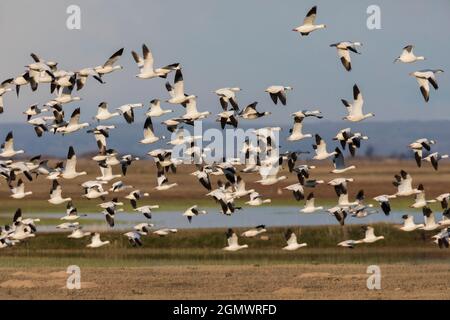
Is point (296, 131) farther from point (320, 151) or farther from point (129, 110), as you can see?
point (129, 110)

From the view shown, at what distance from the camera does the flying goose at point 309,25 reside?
36.6m

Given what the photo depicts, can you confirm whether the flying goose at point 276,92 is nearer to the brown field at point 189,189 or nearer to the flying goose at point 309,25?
the flying goose at point 309,25

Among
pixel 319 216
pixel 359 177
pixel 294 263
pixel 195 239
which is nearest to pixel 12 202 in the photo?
pixel 319 216

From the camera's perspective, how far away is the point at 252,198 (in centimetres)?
4081

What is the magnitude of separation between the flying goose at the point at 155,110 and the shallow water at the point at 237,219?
11.0 meters

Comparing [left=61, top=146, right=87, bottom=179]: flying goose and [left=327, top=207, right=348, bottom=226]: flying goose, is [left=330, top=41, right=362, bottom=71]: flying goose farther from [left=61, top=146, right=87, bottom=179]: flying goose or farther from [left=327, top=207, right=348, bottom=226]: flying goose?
[left=61, top=146, right=87, bottom=179]: flying goose

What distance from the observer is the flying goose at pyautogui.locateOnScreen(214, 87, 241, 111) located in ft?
125

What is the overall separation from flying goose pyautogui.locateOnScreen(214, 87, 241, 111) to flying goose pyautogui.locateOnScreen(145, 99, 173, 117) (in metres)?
2.13

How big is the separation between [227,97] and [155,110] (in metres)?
2.46

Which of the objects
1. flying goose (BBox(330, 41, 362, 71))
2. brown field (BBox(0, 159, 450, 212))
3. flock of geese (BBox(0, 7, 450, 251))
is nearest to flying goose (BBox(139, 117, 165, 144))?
flock of geese (BBox(0, 7, 450, 251))

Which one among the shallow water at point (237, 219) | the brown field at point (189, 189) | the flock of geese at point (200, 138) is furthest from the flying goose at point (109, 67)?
the brown field at point (189, 189)
